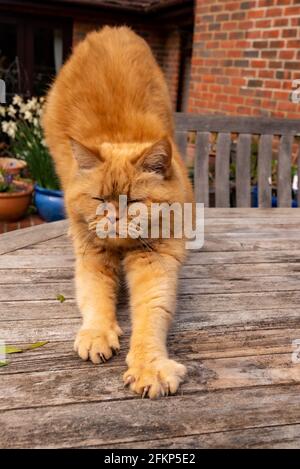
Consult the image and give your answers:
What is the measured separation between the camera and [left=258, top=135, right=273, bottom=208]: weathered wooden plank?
10.1 ft

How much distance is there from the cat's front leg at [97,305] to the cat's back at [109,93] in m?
0.52

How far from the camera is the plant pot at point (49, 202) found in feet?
14.4

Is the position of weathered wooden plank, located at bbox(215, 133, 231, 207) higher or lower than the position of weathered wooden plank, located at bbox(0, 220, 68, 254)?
higher

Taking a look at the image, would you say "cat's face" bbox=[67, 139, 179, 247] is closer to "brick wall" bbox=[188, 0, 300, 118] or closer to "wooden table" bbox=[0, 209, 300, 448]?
"wooden table" bbox=[0, 209, 300, 448]

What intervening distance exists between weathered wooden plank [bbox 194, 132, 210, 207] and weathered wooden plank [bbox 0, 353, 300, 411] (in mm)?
1961

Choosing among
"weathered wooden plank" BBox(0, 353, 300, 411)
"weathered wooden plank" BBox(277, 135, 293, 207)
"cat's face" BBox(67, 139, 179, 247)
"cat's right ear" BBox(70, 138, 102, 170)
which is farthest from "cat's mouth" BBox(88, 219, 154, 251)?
"weathered wooden plank" BBox(277, 135, 293, 207)

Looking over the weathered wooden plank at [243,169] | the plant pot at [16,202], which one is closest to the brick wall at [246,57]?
the weathered wooden plank at [243,169]

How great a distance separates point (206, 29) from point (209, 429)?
5.03 m

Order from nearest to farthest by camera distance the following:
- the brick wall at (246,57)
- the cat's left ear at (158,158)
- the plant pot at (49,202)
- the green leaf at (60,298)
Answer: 1. the cat's left ear at (158,158)
2. the green leaf at (60,298)
3. the brick wall at (246,57)
4. the plant pot at (49,202)

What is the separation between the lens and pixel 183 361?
1.23 meters

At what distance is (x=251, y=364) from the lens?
1.22m

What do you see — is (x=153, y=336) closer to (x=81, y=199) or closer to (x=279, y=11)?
(x=81, y=199)

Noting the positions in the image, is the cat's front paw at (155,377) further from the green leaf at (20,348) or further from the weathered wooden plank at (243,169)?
the weathered wooden plank at (243,169)
